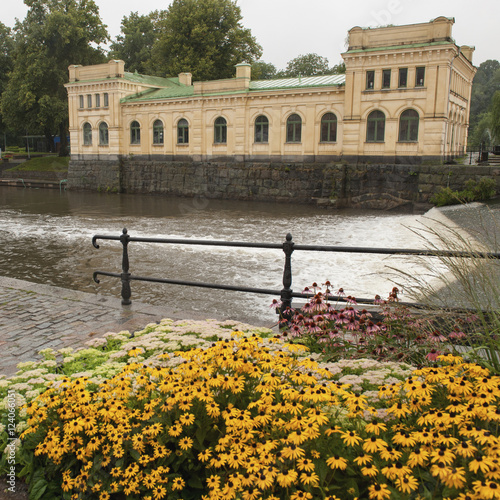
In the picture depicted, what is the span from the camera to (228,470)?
2898 millimetres

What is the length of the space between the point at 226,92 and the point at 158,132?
7100mm

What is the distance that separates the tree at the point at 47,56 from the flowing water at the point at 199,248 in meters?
18.6

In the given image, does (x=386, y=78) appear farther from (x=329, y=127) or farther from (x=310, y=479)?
(x=310, y=479)

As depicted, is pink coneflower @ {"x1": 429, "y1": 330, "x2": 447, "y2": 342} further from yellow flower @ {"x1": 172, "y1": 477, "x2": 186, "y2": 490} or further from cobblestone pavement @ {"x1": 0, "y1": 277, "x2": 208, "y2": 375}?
cobblestone pavement @ {"x1": 0, "y1": 277, "x2": 208, "y2": 375}

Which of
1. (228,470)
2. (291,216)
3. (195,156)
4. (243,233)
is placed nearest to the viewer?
(228,470)

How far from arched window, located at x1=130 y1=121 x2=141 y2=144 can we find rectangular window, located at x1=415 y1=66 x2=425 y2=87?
21.7 metres

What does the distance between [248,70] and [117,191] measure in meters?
13.9

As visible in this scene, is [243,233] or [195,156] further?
[195,156]

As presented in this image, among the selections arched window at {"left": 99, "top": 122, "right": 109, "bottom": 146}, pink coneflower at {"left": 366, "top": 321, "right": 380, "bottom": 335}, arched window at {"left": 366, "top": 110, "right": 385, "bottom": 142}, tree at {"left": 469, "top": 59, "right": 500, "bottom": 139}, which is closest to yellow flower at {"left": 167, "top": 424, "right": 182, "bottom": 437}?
pink coneflower at {"left": 366, "top": 321, "right": 380, "bottom": 335}

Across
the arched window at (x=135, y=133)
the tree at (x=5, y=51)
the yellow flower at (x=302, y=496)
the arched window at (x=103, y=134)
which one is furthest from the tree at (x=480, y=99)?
the yellow flower at (x=302, y=496)

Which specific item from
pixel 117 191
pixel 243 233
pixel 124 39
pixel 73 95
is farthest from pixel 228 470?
pixel 124 39

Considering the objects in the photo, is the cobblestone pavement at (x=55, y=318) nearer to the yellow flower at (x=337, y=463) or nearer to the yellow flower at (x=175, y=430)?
the yellow flower at (x=175, y=430)

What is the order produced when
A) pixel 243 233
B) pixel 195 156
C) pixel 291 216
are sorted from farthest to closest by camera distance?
pixel 195 156
pixel 291 216
pixel 243 233

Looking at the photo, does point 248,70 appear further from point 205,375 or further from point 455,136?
point 205,375
